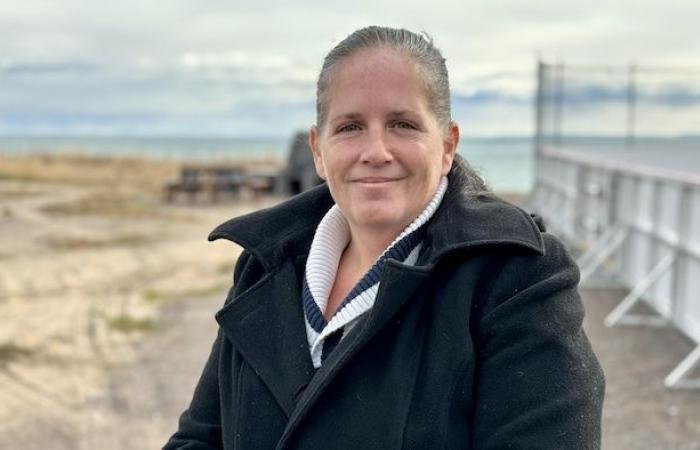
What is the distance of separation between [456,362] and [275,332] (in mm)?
462

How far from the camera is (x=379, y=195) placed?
2025 millimetres

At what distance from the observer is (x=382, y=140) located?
1.99m

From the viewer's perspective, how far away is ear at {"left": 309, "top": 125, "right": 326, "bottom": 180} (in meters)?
2.18

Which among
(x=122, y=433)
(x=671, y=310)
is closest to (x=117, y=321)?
(x=122, y=433)

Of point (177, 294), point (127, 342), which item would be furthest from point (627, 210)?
point (127, 342)

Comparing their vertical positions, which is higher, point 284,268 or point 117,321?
point 284,268

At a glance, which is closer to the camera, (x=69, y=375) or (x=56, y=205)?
(x=69, y=375)

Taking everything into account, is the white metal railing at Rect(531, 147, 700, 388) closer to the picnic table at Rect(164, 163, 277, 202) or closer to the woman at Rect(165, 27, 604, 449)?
the woman at Rect(165, 27, 604, 449)

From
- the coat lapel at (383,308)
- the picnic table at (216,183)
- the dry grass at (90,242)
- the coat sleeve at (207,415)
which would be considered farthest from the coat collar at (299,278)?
the picnic table at (216,183)

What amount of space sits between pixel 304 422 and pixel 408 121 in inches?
25.3

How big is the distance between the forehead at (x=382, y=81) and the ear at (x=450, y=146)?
0.13m

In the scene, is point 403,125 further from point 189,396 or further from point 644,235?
point 644,235

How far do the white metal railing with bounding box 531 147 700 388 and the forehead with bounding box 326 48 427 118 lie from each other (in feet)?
17.8

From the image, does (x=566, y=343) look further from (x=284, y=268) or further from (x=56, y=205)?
(x=56, y=205)
